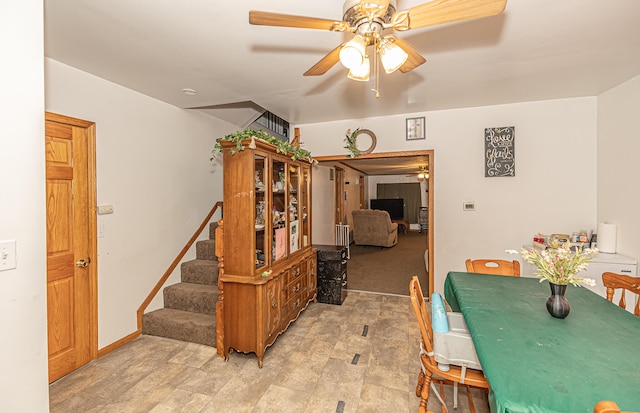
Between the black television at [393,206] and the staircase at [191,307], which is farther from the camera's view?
the black television at [393,206]

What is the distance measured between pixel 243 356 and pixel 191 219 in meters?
1.91

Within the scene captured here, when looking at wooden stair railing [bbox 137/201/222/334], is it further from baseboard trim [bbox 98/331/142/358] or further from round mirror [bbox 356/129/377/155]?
round mirror [bbox 356/129/377/155]

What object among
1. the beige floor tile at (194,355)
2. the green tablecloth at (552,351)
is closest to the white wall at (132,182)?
the beige floor tile at (194,355)

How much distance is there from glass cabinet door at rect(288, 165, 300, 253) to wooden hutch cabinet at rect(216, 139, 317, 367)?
239mm

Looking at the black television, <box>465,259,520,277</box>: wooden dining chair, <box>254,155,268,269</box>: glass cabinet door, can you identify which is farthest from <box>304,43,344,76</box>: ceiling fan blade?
the black television

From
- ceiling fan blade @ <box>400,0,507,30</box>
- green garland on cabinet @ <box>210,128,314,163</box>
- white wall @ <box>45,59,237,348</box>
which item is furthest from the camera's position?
white wall @ <box>45,59,237,348</box>

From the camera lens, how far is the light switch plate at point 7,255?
112 cm

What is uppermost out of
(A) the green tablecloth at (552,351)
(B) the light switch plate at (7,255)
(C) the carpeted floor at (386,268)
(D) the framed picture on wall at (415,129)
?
(D) the framed picture on wall at (415,129)

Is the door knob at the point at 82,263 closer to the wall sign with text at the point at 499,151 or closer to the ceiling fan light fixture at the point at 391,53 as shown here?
the ceiling fan light fixture at the point at 391,53

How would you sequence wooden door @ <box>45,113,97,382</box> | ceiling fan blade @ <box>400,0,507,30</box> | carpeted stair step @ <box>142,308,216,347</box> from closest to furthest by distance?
ceiling fan blade @ <box>400,0,507,30</box> < wooden door @ <box>45,113,97,382</box> < carpeted stair step @ <box>142,308,216,347</box>

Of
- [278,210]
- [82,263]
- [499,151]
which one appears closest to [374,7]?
[278,210]

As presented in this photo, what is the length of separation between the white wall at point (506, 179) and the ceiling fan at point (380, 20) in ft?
8.46

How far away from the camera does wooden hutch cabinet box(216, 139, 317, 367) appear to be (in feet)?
7.79

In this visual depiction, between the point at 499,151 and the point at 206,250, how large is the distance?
3.94 metres
